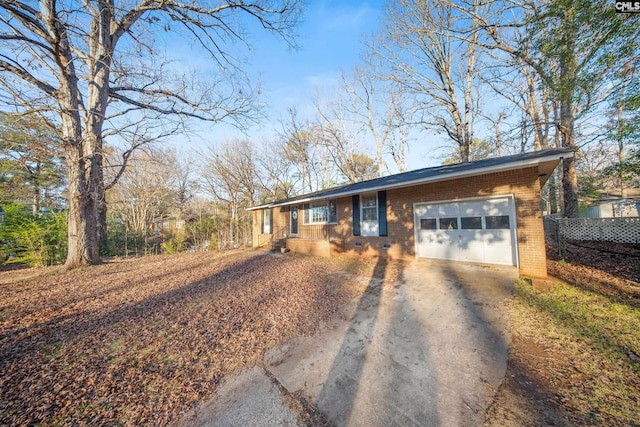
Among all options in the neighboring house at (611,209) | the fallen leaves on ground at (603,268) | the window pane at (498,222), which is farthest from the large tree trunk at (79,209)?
the neighboring house at (611,209)

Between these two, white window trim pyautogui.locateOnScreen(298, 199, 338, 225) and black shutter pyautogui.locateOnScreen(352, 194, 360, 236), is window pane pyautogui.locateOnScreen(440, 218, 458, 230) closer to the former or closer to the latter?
black shutter pyautogui.locateOnScreen(352, 194, 360, 236)

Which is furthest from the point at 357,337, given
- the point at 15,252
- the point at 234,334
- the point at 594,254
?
the point at 15,252

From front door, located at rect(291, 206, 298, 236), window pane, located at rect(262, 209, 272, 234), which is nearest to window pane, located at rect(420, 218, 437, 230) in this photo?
front door, located at rect(291, 206, 298, 236)

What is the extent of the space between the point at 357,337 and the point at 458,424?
1.59 metres

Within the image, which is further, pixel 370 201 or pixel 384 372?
pixel 370 201

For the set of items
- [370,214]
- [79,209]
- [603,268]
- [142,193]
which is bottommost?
[603,268]

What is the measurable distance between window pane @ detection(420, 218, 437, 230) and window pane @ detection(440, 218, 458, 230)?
0.24 meters

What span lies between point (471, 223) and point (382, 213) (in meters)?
2.88

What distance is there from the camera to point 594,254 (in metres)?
7.55

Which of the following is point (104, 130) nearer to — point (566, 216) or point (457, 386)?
point (457, 386)

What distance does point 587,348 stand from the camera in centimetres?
285

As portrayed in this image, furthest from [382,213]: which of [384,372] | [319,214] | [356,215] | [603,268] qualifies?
[384,372]

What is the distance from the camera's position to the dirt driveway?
2.08 meters

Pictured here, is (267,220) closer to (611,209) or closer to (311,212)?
(311,212)
